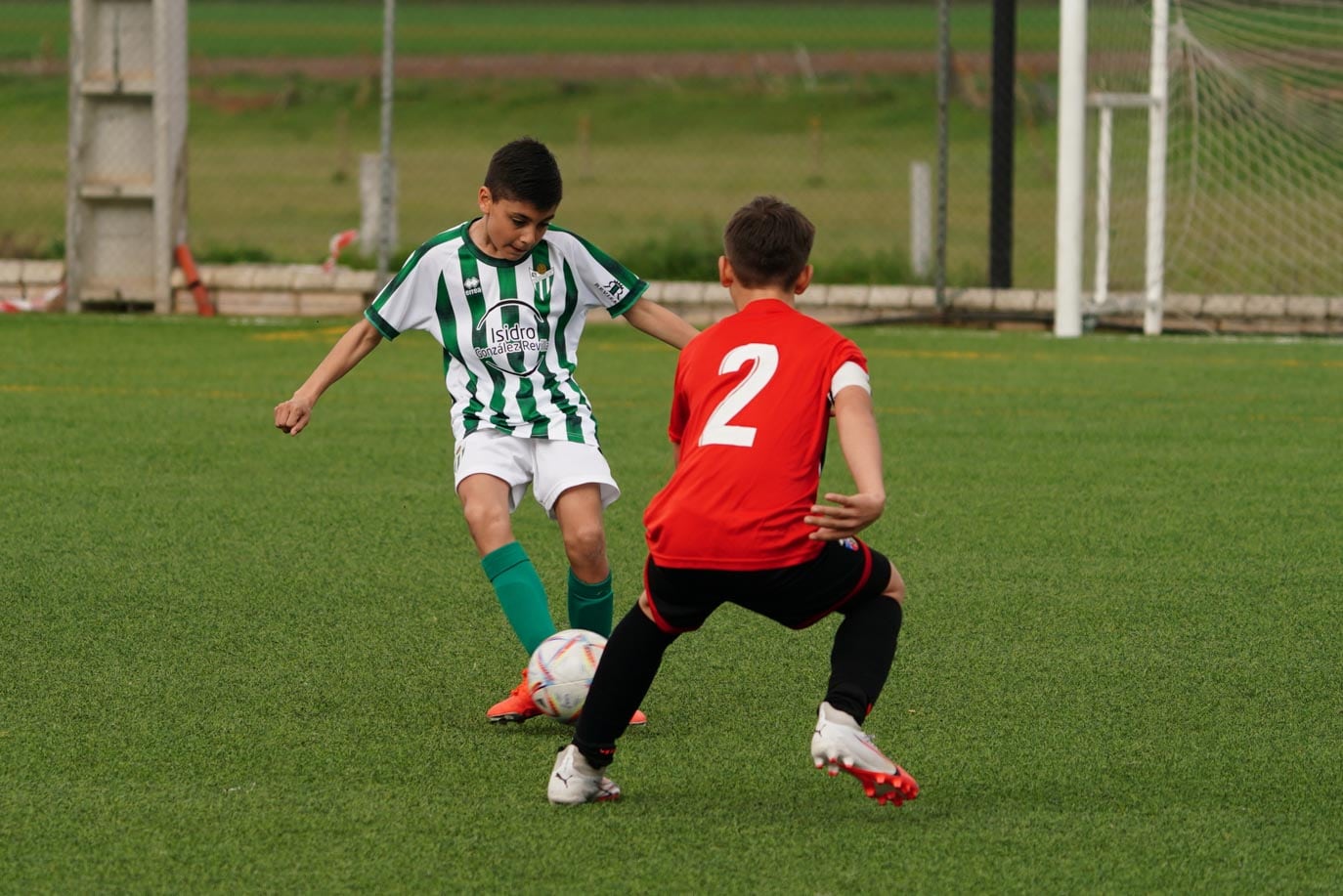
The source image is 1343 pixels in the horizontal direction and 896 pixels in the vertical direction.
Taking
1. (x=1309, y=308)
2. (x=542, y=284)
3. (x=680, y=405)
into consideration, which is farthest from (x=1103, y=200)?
(x=680, y=405)

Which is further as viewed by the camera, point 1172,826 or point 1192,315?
point 1192,315

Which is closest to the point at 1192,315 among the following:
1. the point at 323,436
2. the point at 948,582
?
the point at 323,436

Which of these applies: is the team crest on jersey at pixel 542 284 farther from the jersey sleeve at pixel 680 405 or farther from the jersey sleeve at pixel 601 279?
the jersey sleeve at pixel 680 405

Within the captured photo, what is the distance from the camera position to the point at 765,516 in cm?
387

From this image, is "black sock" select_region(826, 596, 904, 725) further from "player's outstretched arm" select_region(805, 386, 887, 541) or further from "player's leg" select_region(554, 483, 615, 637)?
"player's leg" select_region(554, 483, 615, 637)

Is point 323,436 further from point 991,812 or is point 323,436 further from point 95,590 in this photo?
point 991,812

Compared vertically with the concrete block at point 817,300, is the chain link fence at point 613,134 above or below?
above

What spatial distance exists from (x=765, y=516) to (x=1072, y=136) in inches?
362

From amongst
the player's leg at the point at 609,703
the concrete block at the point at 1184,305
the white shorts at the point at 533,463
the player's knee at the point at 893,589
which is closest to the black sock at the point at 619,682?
the player's leg at the point at 609,703

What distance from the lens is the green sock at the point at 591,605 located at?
497 centimetres

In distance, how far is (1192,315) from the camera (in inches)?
535

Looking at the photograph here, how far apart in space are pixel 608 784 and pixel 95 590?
2.51 m

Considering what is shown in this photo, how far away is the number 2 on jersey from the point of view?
3.93m

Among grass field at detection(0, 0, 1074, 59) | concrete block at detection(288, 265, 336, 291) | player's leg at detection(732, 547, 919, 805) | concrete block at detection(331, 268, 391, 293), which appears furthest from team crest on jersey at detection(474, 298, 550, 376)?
grass field at detection(0, 0, 1074, 59)
